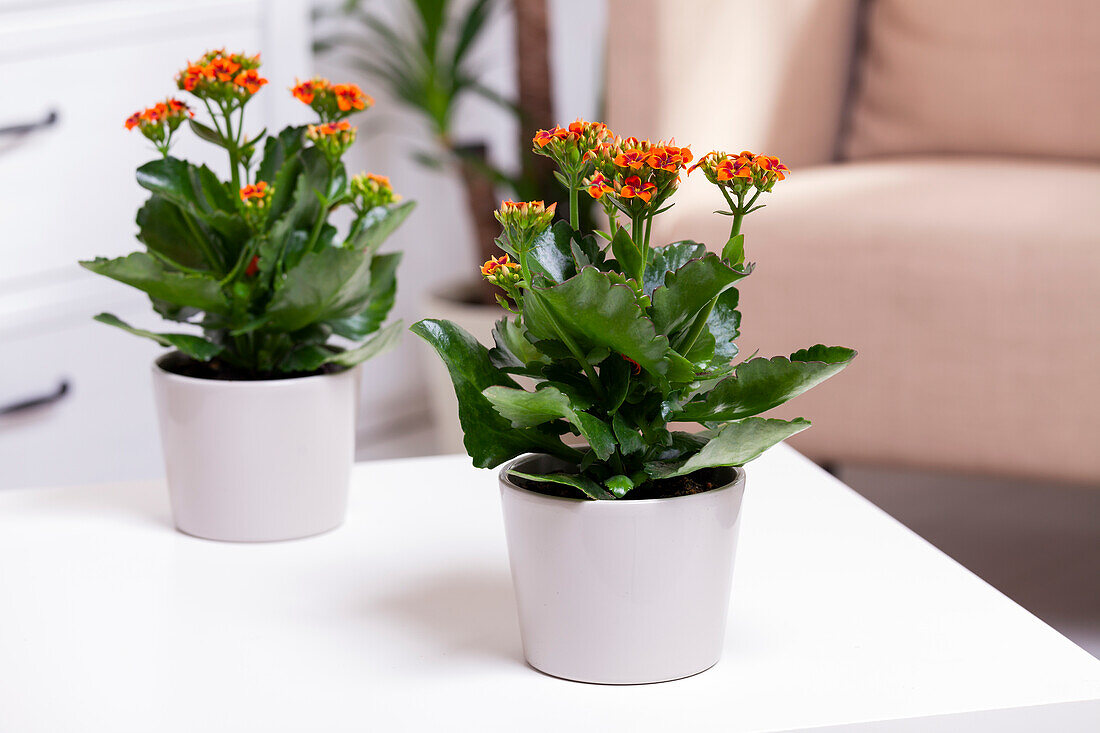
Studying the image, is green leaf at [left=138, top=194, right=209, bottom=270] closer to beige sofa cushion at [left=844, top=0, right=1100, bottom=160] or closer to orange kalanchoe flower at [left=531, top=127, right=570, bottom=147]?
orange kalanchoe flower at [left=531, top=127, right=570, bottom=147]

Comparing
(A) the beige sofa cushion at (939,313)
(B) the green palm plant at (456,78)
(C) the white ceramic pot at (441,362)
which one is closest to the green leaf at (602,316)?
(A) the beige sofa cushion at (939,313)

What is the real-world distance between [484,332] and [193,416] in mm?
1069

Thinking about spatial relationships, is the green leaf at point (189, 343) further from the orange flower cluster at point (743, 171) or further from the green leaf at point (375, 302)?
the orange flower cluster at point (743, 171)

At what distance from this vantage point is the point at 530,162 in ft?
6.08

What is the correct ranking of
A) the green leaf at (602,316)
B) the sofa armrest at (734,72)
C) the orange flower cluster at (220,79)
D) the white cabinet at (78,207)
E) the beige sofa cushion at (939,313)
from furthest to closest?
the white cabinet at (78,207) → the sofa armrest at (734,72) → the beige sofa cushion at (939,313) → the orange flower cluster at (220,79) → the green leaf at (602,316)

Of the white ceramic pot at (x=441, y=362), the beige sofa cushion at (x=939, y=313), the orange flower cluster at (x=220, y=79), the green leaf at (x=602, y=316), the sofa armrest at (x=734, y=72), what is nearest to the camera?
the green leaf at (x=602, y=316)

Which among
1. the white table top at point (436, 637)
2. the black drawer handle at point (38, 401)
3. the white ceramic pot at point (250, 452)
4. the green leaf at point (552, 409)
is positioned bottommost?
the black drawer handle at point (38, 401)

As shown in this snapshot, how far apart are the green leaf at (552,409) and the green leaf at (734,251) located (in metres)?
0.08

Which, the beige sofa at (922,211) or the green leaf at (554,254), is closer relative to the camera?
the green leaf at (554,254)

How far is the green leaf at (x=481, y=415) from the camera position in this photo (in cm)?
49

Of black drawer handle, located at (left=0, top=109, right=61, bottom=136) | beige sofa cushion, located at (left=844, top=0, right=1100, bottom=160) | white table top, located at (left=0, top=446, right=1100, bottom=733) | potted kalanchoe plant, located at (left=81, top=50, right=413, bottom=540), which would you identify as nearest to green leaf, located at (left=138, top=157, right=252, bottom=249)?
potted kalanchoe plant, located at (left=81, top=50, right=413, bottom=540)

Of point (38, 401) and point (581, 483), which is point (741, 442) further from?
point (38, 401)

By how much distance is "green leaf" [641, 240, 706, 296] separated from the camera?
0.49m

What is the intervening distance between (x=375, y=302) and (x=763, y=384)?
0.27m
